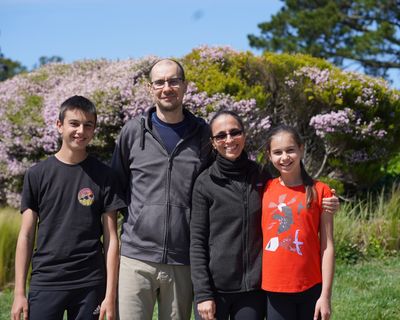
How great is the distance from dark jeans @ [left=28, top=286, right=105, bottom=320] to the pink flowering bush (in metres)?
4.46

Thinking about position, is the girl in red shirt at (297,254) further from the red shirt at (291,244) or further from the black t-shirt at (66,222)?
the black t-shirt at (66,222)

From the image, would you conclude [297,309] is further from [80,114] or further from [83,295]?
[80,114]

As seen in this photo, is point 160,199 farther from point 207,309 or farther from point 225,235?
point 207,309

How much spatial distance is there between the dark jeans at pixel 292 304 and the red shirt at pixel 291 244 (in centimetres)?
5

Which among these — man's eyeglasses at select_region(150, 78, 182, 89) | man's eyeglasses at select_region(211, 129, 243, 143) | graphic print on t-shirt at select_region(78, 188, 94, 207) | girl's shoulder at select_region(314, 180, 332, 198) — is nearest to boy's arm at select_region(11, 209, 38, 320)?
graphic print on t-shirt at select_region(78, 188, 94, 207)

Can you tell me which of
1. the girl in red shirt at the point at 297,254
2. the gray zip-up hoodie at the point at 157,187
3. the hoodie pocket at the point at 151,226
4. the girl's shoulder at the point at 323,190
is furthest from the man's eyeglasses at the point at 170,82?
the girl's shoulder at the point at 323,190

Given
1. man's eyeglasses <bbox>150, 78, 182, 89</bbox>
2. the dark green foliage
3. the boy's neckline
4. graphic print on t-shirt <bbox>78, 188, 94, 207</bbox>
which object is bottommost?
graphic print on t-shirt <bbox>78, 188, 94, 207</bbox>

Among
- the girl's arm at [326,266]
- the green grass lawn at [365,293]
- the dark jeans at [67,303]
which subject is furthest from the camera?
the green grass lawn at [365,293]

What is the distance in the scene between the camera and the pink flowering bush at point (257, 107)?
7.99 m

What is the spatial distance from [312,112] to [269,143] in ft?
17.8

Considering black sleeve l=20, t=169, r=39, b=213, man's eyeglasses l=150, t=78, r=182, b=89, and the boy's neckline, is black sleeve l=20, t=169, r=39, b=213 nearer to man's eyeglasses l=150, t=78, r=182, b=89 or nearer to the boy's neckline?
the boy's neckline

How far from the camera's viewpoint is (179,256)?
346 centimetres

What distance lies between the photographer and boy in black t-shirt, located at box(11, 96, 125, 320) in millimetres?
3314

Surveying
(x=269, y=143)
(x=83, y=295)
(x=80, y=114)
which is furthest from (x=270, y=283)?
(x=80, y=114)
